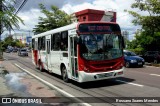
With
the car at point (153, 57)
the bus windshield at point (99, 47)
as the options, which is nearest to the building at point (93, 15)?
the car at point (153, 57)

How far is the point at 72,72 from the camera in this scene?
13445mm

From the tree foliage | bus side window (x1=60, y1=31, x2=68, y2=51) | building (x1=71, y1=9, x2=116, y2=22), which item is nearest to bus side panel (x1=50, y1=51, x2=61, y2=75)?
bus side window (x1=60, y1=31, x2=68, y2=51)

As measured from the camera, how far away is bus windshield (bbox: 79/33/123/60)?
40.9 ft

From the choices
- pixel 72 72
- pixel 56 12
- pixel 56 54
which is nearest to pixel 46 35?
pixel 56 54

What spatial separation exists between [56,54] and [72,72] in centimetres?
302

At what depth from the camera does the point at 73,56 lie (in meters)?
13.2

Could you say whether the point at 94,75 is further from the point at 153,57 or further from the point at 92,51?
the point at 153,57

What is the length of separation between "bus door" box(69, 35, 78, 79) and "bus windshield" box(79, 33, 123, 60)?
1.99 ft

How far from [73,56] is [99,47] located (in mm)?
1301

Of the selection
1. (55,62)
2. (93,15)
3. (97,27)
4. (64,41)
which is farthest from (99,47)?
(93,15)

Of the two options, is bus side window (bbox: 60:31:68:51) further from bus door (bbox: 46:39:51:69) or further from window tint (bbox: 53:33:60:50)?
bus door (bbox: 46:39:51:69)

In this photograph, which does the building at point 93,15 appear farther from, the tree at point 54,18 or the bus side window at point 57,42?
the bus side window at point 57,42

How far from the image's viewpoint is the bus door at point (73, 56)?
42.4ft

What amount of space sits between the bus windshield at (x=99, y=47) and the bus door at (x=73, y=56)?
1.99 ft
